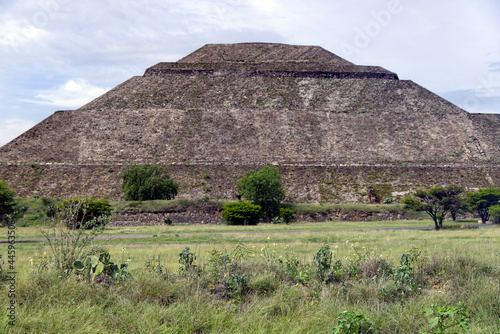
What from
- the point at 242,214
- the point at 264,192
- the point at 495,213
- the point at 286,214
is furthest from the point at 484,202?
the point at 242,214

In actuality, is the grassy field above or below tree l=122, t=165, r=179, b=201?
below

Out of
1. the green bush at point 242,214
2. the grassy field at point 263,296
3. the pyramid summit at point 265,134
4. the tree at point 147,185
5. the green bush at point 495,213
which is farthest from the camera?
the pyramid summit at point 265,134

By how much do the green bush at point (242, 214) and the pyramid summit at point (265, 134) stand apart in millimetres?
10391

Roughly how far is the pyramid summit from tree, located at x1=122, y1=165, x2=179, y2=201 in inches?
143

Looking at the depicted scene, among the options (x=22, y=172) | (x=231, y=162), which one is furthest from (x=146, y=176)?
(x=22, y=172)

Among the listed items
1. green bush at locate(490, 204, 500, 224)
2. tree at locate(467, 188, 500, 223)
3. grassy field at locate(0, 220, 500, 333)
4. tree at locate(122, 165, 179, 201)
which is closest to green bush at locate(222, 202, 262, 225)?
tree at locate(122, 165, 179, 201)

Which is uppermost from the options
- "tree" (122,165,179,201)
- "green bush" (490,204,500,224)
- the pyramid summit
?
the pyramid summit

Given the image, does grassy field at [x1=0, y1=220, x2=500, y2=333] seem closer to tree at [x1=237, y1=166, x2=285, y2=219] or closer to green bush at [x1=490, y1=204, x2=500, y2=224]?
green bush at [x1=490, y1=204, x2=500, y2=224]

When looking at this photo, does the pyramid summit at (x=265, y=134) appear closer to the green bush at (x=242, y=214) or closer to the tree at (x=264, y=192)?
the tree at (x=264, y=192)

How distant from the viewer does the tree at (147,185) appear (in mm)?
Answer: 40062

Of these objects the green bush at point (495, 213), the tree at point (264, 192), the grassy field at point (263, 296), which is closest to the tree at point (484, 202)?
the green bush at point (495, 213)

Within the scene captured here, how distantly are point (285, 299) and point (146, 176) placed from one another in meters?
36.0

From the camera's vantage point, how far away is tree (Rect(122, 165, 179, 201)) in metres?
40.1

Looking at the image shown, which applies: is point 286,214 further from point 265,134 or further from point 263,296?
point 263,296
